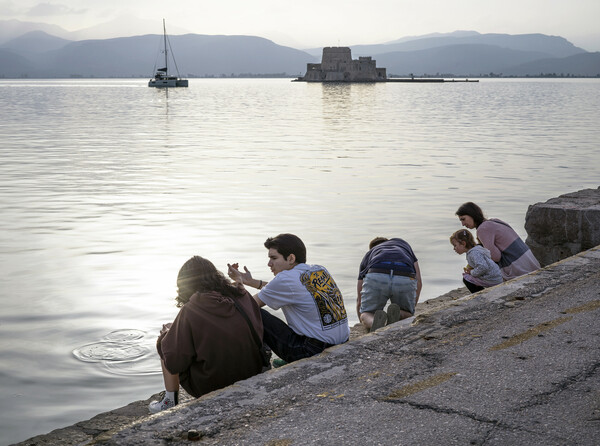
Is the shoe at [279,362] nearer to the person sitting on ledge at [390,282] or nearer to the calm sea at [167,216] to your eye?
the calm sea at [167,216]

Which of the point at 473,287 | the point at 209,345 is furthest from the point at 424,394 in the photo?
the point at 473,287

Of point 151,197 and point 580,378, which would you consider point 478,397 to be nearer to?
point 580,378

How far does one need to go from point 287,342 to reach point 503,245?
2834mm

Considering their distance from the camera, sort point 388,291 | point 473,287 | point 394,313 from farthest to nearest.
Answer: point 473,287 < point 388,291 < point 394,313

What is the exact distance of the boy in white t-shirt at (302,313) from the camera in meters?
4.59

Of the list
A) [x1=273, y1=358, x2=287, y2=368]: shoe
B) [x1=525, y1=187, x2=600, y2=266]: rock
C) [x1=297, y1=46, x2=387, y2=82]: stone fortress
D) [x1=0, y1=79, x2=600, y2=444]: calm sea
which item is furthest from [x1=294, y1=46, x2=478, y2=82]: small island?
[x1=273, y1=358, x2=287, y2=368]: shoe

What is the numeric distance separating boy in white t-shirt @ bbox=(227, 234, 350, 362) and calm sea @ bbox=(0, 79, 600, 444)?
1.32 m

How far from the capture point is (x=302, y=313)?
466 cm

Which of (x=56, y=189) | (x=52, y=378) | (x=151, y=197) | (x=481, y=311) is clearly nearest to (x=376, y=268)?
(x=481, y=311)

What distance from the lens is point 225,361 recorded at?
165 inches

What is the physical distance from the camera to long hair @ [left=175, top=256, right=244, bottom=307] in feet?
13.7

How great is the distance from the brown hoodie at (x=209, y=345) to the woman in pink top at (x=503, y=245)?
3.04m

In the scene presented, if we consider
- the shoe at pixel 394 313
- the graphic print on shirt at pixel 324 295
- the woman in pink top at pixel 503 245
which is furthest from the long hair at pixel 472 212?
the graphic print on shirt at pixel 324 295

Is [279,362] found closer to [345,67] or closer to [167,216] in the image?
[167,216]
